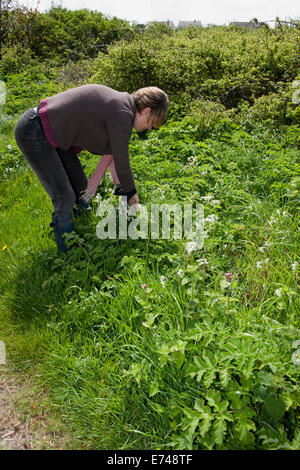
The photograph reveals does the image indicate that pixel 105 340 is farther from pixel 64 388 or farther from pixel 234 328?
pixel 234 328

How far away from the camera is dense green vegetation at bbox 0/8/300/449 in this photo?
1.72m

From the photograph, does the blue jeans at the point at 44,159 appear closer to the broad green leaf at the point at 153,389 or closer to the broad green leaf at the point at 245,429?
the broad green leaf at the point at 153,389

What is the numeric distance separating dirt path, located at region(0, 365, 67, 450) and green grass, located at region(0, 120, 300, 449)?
0.09m

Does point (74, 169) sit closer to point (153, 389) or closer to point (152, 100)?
point (152, 100)

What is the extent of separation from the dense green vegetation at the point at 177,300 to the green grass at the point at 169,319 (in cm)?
1

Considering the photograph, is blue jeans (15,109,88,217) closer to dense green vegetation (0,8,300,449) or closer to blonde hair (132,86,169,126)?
dense green vegetation (0,8,300,449)

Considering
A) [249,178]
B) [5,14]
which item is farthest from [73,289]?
[5,14]

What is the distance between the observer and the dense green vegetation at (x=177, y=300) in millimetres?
1716

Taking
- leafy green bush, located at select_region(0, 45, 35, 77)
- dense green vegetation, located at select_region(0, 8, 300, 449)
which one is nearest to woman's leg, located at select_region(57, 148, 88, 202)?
→ dense green vegetation, located at select_region(0, 8, 300, 449)

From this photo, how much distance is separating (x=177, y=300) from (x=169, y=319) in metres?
0.17

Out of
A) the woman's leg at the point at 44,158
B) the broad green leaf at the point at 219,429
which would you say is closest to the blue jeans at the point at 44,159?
the woman's leg at the point at 44,158

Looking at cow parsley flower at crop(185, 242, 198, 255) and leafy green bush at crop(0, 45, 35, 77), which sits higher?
leafy green bush at crop(0, 45, 35, 77)

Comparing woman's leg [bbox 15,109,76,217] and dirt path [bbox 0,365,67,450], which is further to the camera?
woman's leg [bbox 15,109,76,217]
